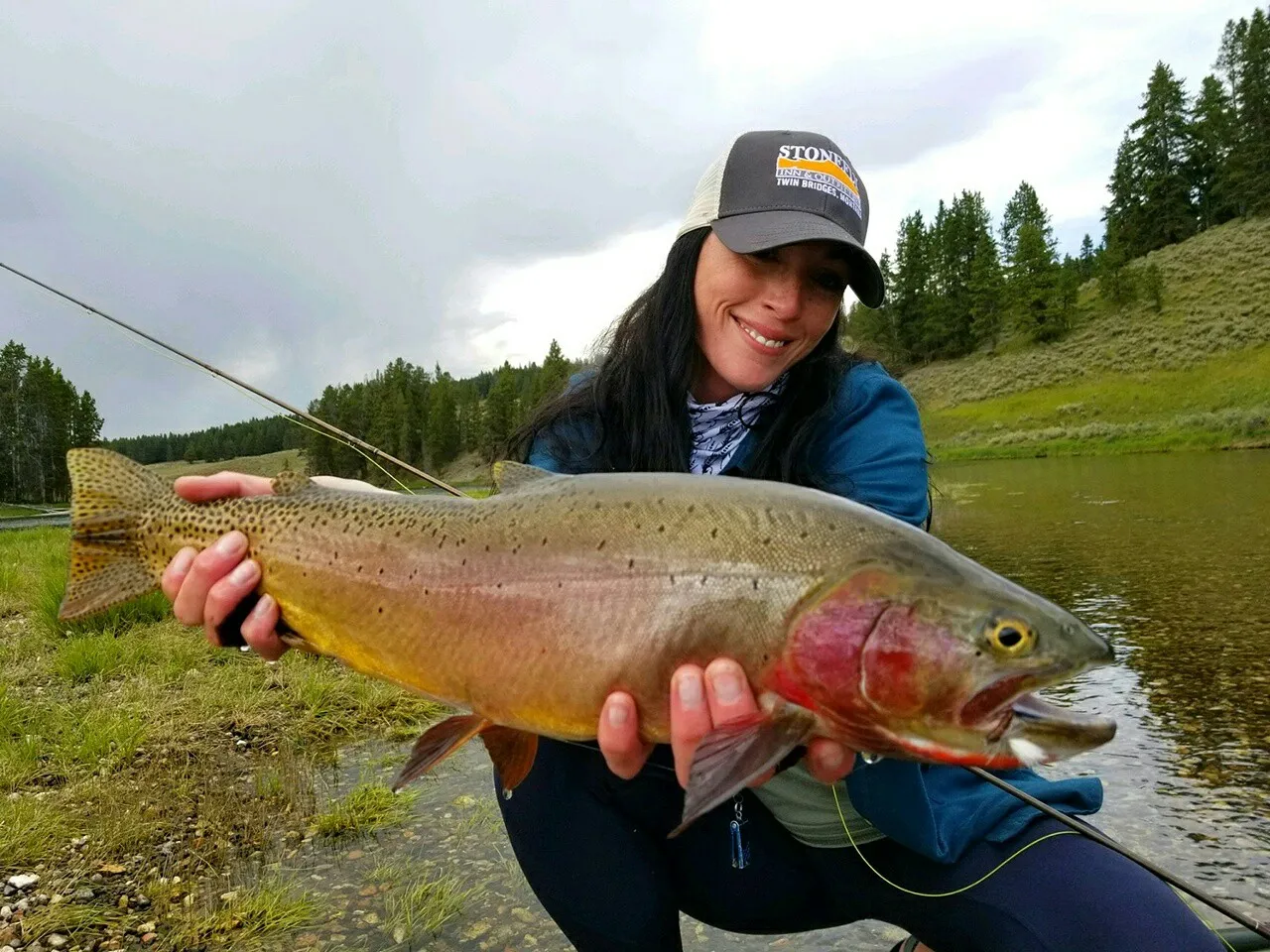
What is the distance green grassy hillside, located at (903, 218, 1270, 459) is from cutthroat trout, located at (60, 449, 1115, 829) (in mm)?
28979

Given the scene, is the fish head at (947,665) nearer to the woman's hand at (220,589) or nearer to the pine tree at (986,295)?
the woman's hand at (220,589)

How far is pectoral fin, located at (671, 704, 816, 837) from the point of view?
1698mm

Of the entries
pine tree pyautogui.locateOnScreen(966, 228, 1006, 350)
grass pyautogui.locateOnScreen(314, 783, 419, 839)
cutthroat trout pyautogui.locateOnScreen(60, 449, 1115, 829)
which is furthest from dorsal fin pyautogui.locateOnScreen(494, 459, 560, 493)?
pine tree pyautogui.locateOnScreen(966, 228, 1006, 350)

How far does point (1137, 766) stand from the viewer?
180 inches

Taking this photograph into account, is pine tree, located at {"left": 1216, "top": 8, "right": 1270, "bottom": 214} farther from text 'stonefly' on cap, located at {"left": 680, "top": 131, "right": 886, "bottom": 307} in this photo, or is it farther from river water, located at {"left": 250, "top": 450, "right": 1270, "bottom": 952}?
text 'stonefly' on cap, located at {"left": 680, "top": 131, "right": 886, "bottom": 307}

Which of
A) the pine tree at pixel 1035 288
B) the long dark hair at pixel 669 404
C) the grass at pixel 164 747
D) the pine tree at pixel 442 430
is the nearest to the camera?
the long dark hair at pixel 669 404

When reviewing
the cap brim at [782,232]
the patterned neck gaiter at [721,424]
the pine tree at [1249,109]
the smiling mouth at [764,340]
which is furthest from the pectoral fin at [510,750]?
the pine tree at [1249,109]

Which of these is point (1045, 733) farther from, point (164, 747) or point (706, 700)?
point (164, 747)

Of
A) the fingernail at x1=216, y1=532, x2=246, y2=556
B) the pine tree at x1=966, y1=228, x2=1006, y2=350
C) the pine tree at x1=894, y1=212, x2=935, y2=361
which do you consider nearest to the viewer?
the fingernail at x1=216, y1=532, x2=246, y2=556

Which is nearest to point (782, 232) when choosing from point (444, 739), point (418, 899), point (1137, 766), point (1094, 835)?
point (444, 739)

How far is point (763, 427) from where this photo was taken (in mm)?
2945

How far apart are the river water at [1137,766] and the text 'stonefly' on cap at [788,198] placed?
2.52 meters

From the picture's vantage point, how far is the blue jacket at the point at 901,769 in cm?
217

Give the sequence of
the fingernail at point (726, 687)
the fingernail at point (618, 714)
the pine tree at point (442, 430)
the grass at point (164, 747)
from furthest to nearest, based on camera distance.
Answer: the pine tree at point (442, 430) < the grass at point (164, 747) < the fingernail at point (618, 714) < the fingernail at point (726, 687)
